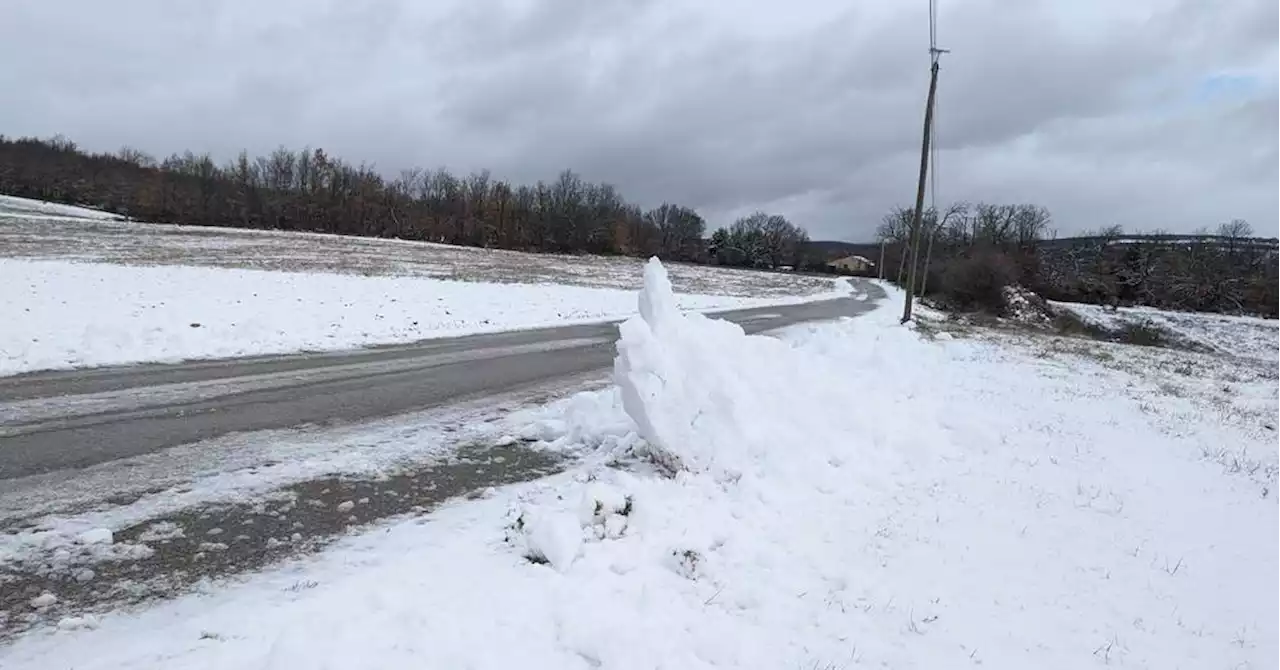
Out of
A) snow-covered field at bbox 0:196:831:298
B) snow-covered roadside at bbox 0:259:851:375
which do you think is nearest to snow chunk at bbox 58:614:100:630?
snow-covered roadside at bbox 0:259:851:375

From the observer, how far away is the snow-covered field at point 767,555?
3553mm

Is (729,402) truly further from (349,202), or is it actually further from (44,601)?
(349,202)

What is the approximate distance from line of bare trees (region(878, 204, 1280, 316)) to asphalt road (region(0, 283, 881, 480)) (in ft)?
127

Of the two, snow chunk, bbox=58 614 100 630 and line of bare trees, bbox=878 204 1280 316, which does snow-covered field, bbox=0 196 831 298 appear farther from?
snow chunk, bbox=58 614 100 630

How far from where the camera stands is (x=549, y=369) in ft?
38.6

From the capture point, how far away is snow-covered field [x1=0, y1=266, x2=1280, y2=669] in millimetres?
3553

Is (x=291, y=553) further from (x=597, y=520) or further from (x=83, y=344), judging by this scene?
(x=83, y=344)

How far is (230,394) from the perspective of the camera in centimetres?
867

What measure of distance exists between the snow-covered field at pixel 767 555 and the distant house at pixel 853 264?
11794cm

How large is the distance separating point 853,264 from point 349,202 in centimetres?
9093

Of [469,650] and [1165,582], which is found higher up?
[469,650]

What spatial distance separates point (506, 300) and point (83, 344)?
47.5ft

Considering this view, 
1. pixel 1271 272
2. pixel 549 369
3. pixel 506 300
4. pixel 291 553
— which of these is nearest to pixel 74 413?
pixel 291 553

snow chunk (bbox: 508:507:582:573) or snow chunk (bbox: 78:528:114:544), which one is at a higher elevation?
snow chunk (bbox: 508:507:582:573)
